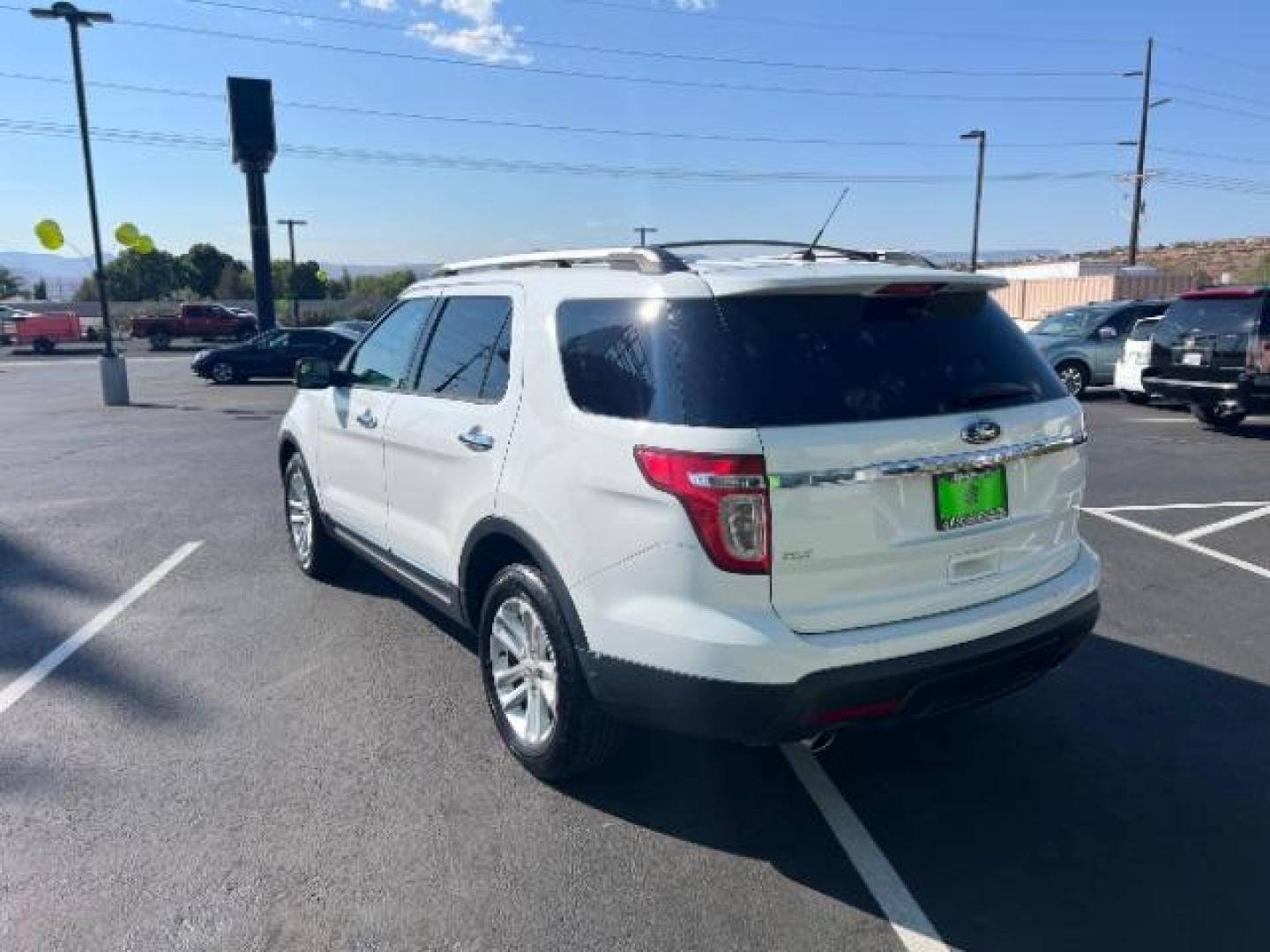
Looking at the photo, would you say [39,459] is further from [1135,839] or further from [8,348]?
[8,348]

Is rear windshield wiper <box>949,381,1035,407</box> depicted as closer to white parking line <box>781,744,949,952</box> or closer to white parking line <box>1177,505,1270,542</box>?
white parking line <box>781,744,949,952</box>

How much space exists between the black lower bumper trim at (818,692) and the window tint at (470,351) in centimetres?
120

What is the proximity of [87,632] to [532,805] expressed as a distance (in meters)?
3.08

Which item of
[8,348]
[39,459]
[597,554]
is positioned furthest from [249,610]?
[8,348]

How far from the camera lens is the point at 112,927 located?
265 centimetres

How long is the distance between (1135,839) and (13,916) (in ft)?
11.1

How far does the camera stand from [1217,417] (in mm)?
12320

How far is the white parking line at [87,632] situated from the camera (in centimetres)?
426

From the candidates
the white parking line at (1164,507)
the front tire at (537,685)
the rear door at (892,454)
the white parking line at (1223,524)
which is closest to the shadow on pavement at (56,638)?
the front tire at (537,685)

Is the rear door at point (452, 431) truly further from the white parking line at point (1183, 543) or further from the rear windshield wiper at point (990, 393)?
the white parking line at point (1183, 543)

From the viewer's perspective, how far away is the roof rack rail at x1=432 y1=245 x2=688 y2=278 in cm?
308

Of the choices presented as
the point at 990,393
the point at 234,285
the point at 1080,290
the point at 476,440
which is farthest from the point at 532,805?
the point at 234,285

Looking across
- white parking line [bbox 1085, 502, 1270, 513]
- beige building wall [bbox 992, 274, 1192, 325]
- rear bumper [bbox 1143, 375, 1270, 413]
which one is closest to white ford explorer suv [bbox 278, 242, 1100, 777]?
white parking line [bbox 1085, 502, 1270, 513]

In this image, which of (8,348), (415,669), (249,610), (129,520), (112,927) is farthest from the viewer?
(8,348)
